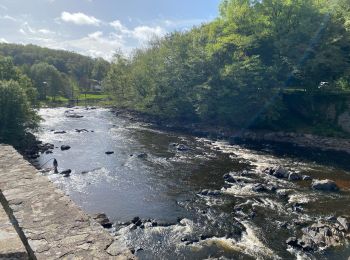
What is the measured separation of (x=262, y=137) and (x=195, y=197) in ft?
91.8

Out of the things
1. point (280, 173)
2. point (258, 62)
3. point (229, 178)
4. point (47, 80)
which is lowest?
point (229, 178)

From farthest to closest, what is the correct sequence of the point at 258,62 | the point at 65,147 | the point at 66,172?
the point at 258,62 → the point at 65,147 → the point at 66,172

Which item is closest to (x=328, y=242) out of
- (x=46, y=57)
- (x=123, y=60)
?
(x=123, y=60)

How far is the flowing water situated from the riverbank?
6282mm

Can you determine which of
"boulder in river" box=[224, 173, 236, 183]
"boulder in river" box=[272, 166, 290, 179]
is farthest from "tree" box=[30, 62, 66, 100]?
"boulder in river" box=[272, 166, 290, 179]

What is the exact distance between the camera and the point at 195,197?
1077 inches

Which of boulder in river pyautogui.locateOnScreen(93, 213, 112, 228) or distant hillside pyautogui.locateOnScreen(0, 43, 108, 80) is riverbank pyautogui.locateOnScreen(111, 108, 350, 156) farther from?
distant hillside pyautogui.locateOnScreen(0, 43, 108, 80)

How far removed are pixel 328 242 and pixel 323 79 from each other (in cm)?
3937

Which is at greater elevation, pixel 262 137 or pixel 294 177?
pixel 262 137

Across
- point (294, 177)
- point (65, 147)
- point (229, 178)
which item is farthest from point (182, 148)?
point (294, 177)

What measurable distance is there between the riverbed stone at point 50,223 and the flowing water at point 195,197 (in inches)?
446

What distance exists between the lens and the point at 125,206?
2542cm

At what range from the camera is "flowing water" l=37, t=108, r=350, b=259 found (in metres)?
19.9

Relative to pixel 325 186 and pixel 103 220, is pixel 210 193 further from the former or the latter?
pixel 325 186
